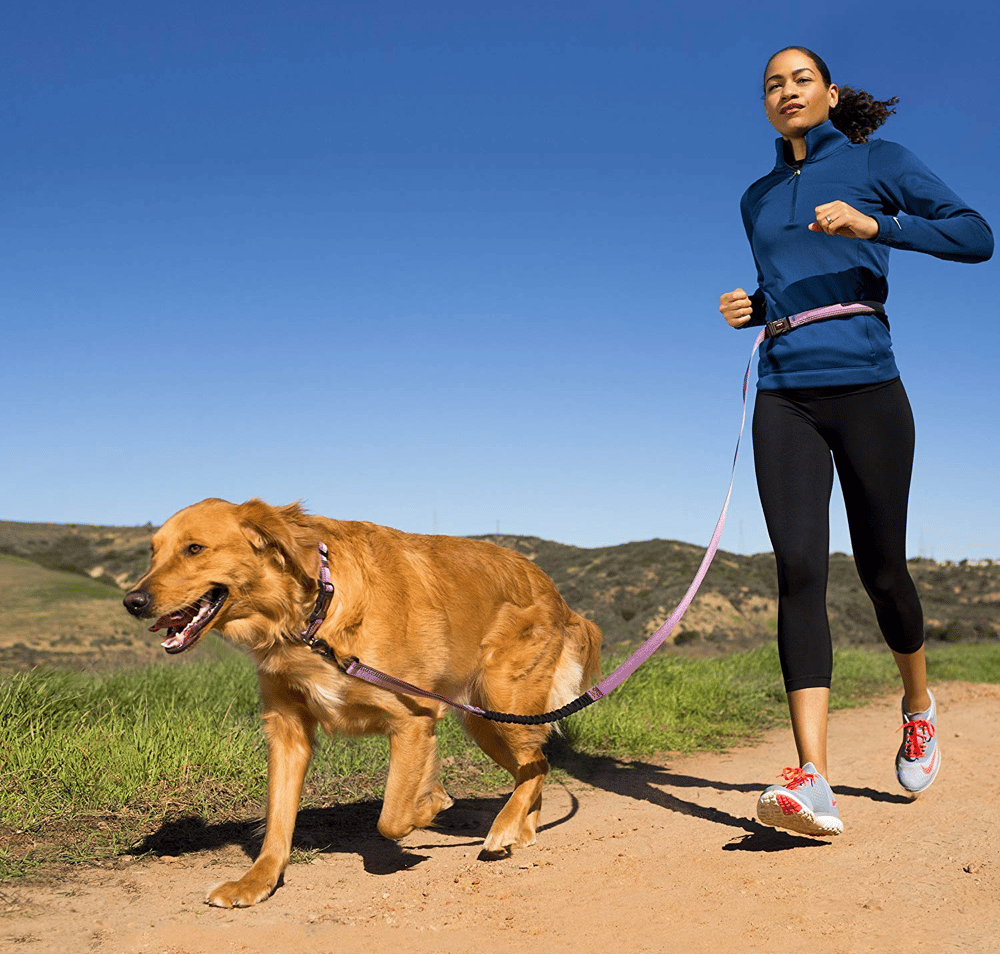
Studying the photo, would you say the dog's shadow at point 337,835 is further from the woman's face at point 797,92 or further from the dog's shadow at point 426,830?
the woman's face at point 797,92

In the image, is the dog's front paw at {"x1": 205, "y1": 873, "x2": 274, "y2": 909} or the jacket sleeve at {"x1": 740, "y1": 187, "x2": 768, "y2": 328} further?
the jacket sleeve at {"x1": 740, "y1": 187, "x2": 768, "y2": 328}

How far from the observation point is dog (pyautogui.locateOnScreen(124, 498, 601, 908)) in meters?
3.26

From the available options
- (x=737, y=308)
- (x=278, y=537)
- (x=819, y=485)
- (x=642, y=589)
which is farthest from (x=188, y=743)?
(x=642, y=589)

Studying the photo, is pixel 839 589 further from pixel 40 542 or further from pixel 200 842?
pixel 40 542

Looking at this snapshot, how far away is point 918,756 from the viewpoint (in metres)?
4.26

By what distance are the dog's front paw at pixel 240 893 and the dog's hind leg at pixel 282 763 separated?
0.06 meters

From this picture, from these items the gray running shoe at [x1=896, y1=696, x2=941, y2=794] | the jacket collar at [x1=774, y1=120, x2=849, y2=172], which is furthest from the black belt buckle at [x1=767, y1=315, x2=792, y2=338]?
the gray running shoe at [x1=896, y1=696, x2=941, y2=794]

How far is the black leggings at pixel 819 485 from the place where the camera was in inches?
145

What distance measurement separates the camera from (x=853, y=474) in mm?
3791

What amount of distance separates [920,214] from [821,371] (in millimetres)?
760

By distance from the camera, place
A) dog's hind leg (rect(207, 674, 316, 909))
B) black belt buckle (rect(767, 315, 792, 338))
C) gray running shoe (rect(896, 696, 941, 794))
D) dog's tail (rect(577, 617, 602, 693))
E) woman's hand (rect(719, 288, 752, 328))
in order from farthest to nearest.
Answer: dog's tail (rect(577, 617, 602, 693)) → gray running shoe (rect(896, 696, 941, 794)) → woman's hand (rect(719, 288, 752, 328)) → black belt buckle (rect(767, 315, 792, 338)) → dog's hind leg (rect(207, 674, 316, 909))

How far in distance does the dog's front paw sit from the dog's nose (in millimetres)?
1004

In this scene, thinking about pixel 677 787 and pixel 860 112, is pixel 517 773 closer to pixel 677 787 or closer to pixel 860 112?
pixel 677 787

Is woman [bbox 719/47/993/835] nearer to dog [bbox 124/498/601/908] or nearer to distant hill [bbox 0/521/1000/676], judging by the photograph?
dog [bbox 124/498/601/908]
